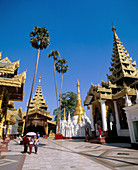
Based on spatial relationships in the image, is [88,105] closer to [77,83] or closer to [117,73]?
[117,73]

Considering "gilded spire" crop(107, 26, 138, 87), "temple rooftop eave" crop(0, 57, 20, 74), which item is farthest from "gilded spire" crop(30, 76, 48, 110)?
"temple rooftop eave" crop(0, 57, 20, 74)

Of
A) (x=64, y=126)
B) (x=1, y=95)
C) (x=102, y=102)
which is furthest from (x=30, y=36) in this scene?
(x=64, y=126)

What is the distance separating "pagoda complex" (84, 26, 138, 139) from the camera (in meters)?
16.0

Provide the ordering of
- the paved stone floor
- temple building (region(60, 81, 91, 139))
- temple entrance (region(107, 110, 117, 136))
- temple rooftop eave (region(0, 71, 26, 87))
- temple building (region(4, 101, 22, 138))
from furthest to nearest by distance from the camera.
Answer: temple building (region(60, 81, 91, 139)) < temple building (region(4, 101, 22, 138)) < temple entrance (region(107, 110, 117, 136)) < temple rooftop eave (region(0, 71, 26, 87)) < the paved stone floor

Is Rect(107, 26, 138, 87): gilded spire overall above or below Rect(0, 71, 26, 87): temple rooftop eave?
above

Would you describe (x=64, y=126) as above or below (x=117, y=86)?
below

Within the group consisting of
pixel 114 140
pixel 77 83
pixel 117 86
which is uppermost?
pixel 77 83

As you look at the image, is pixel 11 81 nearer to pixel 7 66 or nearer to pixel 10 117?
pixel 7 66

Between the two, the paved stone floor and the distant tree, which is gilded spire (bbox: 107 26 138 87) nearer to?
the paved stone floor

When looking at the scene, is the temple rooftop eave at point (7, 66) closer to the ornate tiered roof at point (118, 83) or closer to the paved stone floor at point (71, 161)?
the paved stone floor at point (71, 161)

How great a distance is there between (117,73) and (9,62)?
15.7m

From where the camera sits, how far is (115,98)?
55.2 feet

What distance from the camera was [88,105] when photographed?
21688 mm

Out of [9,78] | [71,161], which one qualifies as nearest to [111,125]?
[71,161]
